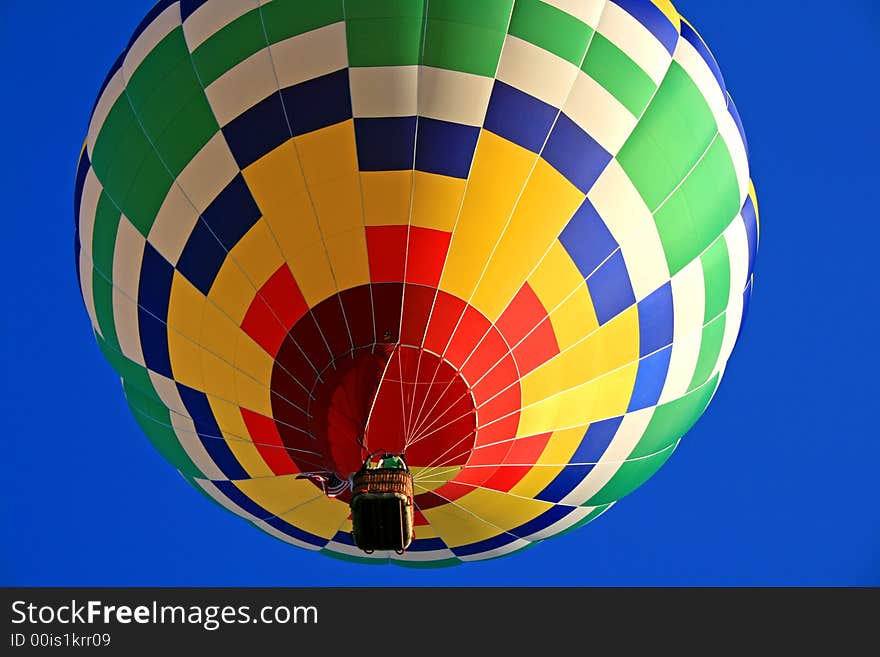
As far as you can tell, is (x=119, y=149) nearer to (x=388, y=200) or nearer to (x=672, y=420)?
(x=388, y=200)

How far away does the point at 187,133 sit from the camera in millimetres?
6309

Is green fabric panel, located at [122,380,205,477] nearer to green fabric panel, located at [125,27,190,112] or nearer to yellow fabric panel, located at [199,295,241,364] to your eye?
yellow fabric panel, located at [199,295,241,364]

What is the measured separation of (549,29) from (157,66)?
1913 mm

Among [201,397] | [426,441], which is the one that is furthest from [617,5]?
[201,397]

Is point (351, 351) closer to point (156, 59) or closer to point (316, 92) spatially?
point (316, 92)

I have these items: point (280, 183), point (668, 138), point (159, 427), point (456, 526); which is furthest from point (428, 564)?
point (668, 138)

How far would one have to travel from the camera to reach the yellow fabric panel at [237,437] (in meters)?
6.36

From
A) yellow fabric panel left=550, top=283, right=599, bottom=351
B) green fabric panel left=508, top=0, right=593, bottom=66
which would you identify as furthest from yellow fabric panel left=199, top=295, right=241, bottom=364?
green fabric panel left=508, top=0, right=593, bottom=66

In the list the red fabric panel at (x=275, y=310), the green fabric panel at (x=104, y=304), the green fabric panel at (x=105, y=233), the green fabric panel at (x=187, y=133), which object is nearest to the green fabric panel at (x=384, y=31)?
the green fabric panel at (x=187, y=133)

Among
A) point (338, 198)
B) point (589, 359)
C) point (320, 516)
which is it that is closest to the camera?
point (338, 198)

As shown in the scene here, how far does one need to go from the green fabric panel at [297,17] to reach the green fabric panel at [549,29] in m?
0.81

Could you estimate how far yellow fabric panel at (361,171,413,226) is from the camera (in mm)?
5891

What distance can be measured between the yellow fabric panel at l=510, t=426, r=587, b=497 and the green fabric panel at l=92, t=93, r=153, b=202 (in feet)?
7.69

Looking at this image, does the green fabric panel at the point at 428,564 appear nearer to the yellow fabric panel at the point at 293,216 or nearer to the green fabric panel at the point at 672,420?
the green fabric panel at the point at 672,420
